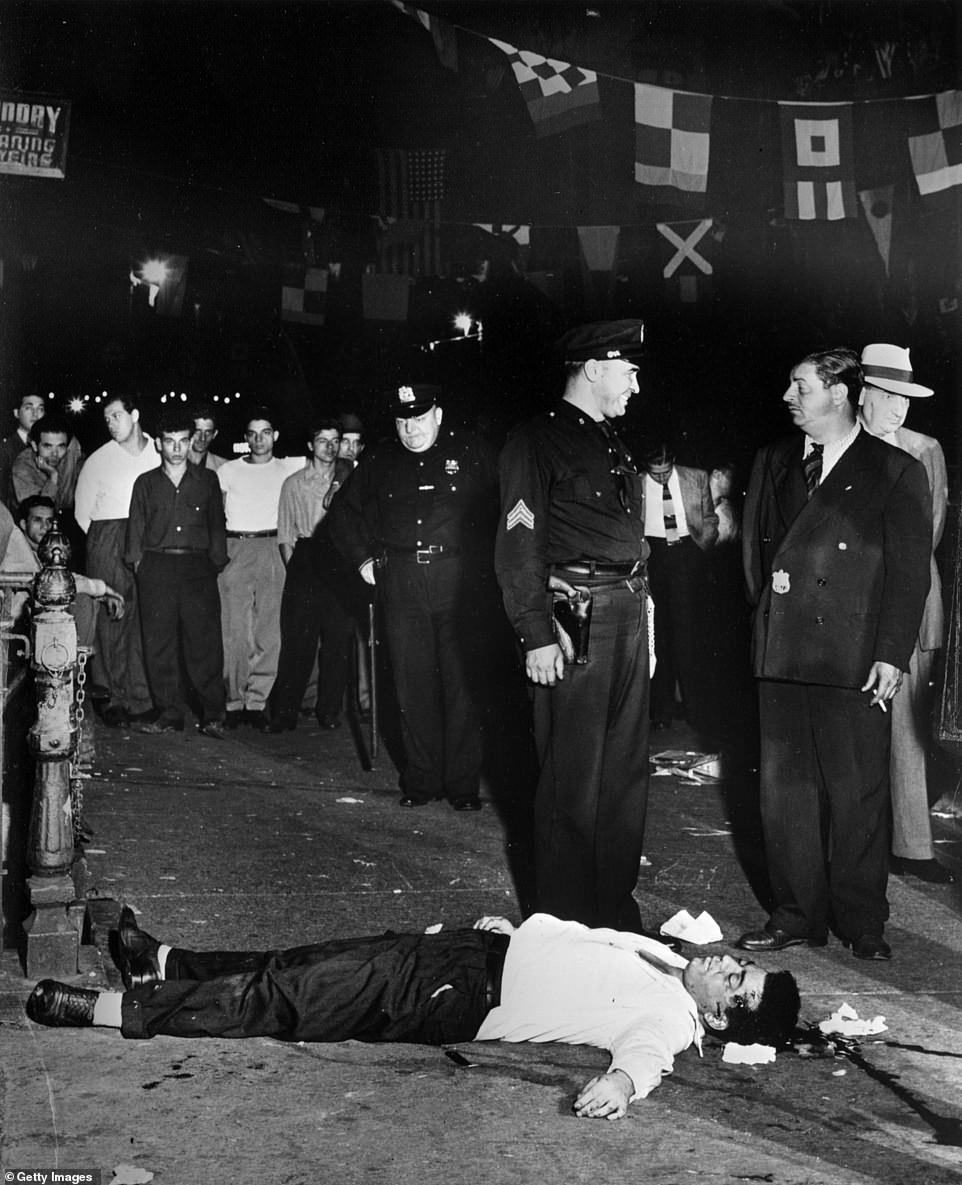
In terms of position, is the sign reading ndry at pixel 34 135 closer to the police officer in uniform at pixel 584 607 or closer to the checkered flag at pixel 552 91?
the checkered flag at pixel 552 91

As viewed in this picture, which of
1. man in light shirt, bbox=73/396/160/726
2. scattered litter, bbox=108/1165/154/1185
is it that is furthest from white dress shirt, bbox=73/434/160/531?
scattered litter, bbox=108/1165/154/1185

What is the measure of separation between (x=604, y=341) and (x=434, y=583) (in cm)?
291

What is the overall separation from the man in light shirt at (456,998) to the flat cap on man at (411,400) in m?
4.10

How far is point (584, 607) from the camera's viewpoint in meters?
5.31

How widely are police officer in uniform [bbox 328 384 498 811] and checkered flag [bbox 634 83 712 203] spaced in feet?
9.39

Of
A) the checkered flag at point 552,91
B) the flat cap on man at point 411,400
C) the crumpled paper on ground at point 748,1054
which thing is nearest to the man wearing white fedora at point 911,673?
the crumpled paper on ground at point 748,1054

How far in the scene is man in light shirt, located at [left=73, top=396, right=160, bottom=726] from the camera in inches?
404

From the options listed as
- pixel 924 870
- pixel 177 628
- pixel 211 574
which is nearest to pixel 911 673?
pixel 924 870

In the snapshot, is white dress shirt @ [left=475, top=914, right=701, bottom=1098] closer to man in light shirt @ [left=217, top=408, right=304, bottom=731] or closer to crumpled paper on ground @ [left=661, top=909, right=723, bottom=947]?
crumpled paper on ground @ [left=661, top=909, right=723, bottom=947]

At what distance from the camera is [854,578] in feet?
17.5

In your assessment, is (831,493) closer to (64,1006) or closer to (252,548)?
(64,1006)

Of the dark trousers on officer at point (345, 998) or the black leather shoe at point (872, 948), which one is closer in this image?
the dark trousers on officer at point (345, 998)

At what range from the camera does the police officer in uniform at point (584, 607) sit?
530 centimetres

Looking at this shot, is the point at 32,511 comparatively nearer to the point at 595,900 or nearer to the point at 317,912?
the point at 317,912
